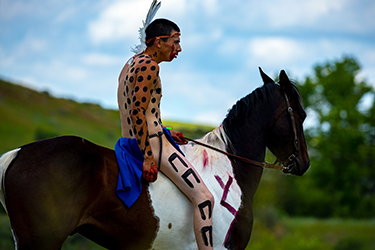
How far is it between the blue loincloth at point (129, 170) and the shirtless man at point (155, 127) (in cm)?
10

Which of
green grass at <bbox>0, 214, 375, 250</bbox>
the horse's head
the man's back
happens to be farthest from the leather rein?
green grass at <bbox>0, 214, 375, 250</bbox>

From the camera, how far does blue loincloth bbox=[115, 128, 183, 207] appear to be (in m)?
3.50

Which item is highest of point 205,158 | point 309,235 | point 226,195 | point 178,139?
point 178,139

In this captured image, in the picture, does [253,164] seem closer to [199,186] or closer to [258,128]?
[258,128]

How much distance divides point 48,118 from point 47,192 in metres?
50.1

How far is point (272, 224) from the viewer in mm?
34375

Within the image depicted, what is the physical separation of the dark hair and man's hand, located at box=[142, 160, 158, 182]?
4.59 ft

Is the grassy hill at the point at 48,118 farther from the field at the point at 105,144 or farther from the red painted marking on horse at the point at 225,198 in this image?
the red painted marking on horse at the point at 225,198

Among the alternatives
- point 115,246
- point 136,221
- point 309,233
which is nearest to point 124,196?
point 136,221

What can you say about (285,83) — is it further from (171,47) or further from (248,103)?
(171,47)

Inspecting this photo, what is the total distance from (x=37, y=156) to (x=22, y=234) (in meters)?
0.70

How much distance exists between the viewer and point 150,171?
11.8 ft

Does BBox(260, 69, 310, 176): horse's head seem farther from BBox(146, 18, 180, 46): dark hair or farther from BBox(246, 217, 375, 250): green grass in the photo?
BBox(246, 217, 375, 250): green grass

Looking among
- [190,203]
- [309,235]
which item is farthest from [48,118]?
[190,203]
